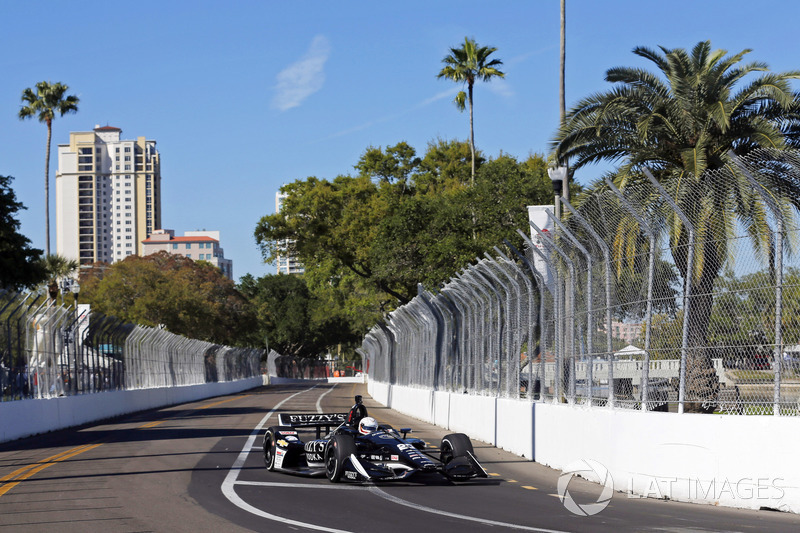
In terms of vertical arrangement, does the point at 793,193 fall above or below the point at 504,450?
above

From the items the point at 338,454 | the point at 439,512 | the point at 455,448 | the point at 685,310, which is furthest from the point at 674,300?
the point at 338,454

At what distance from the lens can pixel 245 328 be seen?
75188mm

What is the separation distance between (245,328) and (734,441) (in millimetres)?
67217

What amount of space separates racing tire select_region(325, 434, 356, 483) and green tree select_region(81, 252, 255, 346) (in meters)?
51.7

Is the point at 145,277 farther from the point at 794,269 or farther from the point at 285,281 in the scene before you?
the point at 794,269

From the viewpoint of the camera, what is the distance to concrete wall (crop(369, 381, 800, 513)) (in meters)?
9.41

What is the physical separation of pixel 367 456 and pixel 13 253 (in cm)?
2526

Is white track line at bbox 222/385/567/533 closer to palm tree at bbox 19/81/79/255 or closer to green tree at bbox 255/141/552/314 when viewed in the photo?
green tree at bbox 255/141/552/314

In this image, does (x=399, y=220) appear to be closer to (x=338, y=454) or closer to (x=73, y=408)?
(x=73, y=408)

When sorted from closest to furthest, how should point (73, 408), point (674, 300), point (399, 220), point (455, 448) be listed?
point (674, 300)
point (455, 448)
point (73, 408)
point (399, 220)

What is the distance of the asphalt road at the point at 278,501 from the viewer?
28.4 ft

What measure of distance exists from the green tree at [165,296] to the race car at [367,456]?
50623 mm

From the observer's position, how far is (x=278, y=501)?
33.4ft

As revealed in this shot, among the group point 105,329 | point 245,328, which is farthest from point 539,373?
point 245,328
